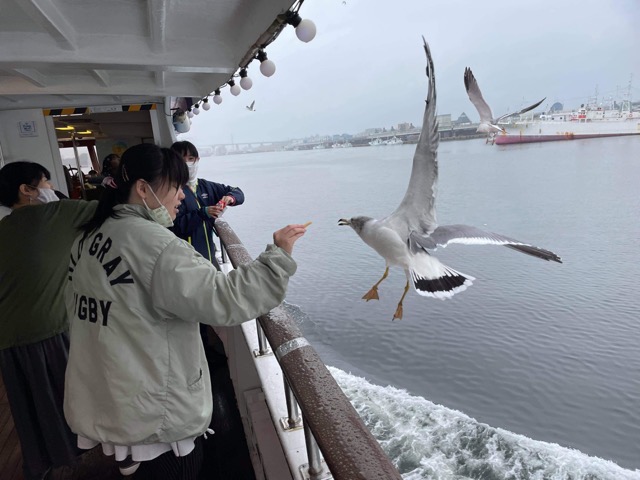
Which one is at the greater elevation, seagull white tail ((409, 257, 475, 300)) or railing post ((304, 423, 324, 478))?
seagull white tail ((409, 257, 475, 300))

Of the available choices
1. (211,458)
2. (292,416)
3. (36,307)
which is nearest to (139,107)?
(36,307)

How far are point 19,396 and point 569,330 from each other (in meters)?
9.70

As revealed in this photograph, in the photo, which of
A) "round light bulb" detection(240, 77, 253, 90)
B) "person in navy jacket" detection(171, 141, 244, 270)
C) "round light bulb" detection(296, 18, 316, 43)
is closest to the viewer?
"round light bulb" detection(296, 18, 316, 43)

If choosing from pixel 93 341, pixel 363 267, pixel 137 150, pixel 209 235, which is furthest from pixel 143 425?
pixel 363 267

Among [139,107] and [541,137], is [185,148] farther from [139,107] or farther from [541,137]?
[139,107]

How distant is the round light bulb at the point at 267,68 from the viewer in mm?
2473

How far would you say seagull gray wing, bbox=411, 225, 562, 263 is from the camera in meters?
0.95

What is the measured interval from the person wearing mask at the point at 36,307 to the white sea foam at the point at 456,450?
2.55 m

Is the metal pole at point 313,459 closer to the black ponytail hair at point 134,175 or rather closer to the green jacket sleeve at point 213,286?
the green jacket sleeve at point 213,286

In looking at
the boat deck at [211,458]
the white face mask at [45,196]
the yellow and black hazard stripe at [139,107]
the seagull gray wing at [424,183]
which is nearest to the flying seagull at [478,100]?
the seagull gray wing at [424,183]

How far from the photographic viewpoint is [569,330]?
8.43 meters

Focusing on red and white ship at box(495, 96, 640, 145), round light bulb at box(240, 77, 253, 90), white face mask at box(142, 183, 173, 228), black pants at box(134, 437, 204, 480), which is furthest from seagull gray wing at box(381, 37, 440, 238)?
round light bulb at box(240, 77, 253, 90)

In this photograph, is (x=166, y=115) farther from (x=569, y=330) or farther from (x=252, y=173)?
(x=569, y=330)

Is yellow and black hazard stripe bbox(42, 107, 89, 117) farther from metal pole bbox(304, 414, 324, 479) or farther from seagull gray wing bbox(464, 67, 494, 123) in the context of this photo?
metal pole bbox(304, 414, 324, 479)
